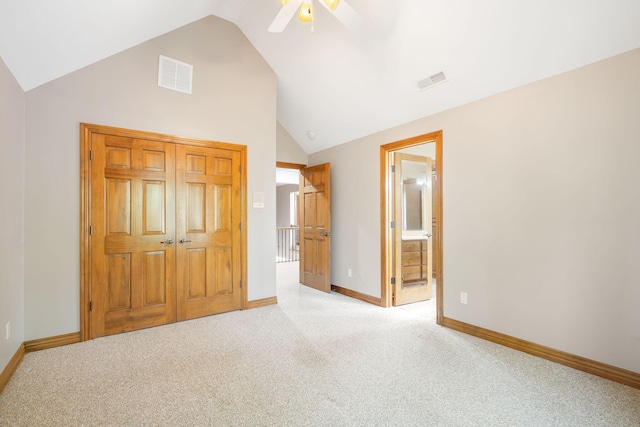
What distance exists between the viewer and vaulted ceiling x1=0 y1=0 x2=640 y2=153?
2.17 metres

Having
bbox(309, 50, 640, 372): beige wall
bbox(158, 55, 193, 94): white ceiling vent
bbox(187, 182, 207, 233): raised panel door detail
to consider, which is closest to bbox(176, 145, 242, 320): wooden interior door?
bbox(187, 182, 207, 233): raised panel door detail

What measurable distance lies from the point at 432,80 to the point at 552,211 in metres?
1.66

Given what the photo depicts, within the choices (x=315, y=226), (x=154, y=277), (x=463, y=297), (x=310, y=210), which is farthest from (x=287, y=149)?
(x=463, y=297)

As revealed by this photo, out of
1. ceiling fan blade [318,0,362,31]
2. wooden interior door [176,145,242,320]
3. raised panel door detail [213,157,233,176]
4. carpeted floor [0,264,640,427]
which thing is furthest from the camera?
raised panel door detail [213,157,233,176]

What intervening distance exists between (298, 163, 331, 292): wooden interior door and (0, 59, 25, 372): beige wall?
351cm

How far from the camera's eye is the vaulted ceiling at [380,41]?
2.17 meters

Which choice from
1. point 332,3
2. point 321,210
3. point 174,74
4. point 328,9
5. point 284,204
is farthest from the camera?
point 284,204

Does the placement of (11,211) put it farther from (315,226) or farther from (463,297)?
(463,297)

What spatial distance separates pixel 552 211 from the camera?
8.43ft

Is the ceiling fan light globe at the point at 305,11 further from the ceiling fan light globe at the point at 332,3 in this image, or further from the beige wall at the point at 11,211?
the beige wall at the point at 11,211

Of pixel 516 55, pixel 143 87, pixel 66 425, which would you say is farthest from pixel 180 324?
pixel 516 55

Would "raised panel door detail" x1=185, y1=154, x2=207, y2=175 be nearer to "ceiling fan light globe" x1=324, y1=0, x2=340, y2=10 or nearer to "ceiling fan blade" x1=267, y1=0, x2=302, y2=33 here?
"ceiling fan blade" x1=267, y1=0, x2=302, y2=33

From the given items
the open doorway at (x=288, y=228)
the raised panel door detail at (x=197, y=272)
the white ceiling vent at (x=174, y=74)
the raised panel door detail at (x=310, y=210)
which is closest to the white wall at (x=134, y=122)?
the white ceiling vent at (x=174, y=74)

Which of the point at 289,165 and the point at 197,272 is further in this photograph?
the point at 289,165
